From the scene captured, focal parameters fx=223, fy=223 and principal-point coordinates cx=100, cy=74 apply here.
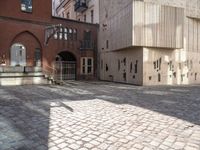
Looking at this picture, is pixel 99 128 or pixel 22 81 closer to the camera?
pixel 99 128

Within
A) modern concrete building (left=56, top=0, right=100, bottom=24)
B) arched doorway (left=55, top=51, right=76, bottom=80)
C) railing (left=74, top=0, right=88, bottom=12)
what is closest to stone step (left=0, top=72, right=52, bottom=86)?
arched doorway (left=55, top=51, right=76, bottom=80)

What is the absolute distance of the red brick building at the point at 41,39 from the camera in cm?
2053

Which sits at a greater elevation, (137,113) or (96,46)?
(96,46)

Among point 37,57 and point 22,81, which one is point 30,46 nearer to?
point 37,57

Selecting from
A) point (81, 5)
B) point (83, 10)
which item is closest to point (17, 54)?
point (81, 5)

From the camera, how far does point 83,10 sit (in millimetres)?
29547

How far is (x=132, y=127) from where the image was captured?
5422mm

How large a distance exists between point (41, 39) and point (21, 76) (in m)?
6.29

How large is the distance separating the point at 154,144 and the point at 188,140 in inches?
30.8

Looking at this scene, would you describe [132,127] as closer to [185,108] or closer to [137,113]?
[137,113]

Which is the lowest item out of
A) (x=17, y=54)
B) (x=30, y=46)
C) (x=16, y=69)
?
(x=16, y=69)

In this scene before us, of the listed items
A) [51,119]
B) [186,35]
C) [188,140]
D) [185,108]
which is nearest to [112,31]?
[186,35]

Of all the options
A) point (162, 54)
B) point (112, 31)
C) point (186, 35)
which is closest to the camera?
point (162, 54)

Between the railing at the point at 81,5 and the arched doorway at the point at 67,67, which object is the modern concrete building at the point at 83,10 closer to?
the railing at the point at 81,5
